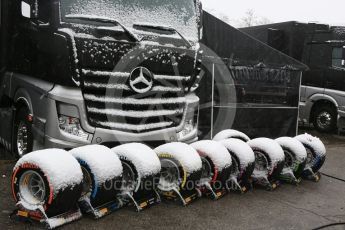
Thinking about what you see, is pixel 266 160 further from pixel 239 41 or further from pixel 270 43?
pixel 270 43

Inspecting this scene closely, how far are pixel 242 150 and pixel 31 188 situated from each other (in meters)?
2.65

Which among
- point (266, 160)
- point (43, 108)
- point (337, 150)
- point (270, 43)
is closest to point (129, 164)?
point (43, 108)

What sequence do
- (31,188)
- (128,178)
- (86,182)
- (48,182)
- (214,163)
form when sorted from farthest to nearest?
1. (214,163)
2. (128,178)
3. (86,182)
4. (31,188)
5. (48,182)

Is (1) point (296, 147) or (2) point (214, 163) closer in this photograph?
(2) point (214, 163)

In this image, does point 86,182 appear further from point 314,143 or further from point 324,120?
point 324,120

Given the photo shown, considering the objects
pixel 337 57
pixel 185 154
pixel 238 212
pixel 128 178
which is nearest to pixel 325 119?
pixel 337 57

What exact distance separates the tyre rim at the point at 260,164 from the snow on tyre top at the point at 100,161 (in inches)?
88.5

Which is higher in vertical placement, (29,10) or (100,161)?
(29,10)

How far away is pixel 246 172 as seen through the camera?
5367 millimetres

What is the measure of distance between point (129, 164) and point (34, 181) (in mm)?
1026

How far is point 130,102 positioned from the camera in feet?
18.0

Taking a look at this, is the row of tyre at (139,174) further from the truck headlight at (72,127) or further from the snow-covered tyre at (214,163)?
the truck headlight at (72,127)

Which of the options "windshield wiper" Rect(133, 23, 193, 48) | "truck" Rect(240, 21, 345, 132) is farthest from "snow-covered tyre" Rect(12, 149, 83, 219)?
"truck" Rect(240, 21, 345, 132)

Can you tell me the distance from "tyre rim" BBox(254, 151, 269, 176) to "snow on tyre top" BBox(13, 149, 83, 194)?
108 inches
